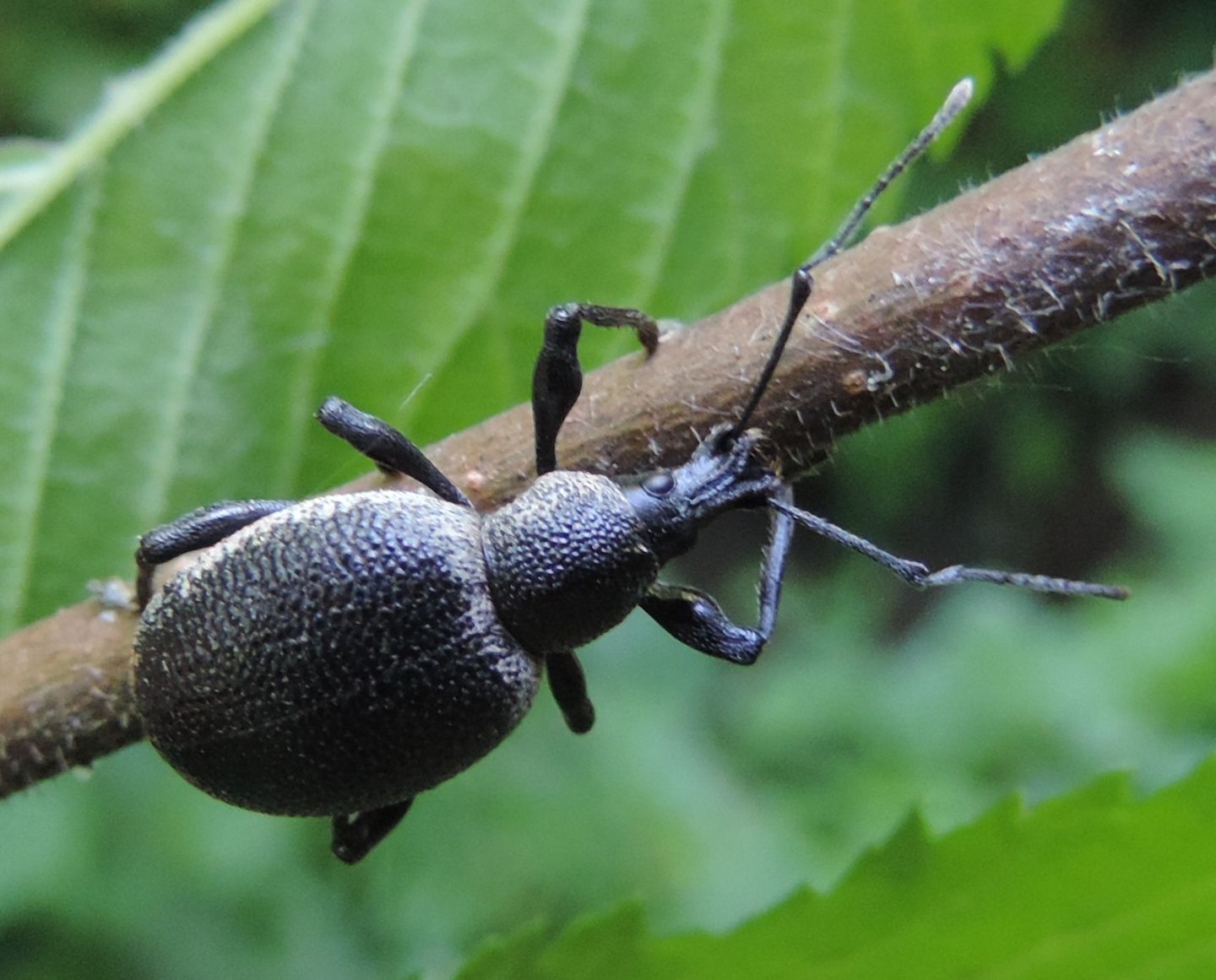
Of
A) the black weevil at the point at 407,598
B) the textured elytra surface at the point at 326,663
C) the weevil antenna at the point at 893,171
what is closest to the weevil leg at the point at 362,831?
the black weevil at the point at 407,598

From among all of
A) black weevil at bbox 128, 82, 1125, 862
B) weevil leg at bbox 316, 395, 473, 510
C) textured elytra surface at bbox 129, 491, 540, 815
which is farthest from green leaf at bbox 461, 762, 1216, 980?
weevil leg at bbox 316, 395, 473, 510

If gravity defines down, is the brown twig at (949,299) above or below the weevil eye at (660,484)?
above

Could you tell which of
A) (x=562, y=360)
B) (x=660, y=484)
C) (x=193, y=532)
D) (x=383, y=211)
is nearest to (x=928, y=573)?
(x=660, y=484)

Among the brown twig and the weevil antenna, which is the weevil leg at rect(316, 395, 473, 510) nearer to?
the brown twig

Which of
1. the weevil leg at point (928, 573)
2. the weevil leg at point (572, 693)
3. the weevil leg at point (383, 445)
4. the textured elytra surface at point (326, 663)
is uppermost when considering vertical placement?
the weevil leg at point (928, 573)

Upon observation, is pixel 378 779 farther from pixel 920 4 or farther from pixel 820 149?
pixel 920 4

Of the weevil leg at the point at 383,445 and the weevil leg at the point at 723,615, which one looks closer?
the weevil leg at the point at 383,445

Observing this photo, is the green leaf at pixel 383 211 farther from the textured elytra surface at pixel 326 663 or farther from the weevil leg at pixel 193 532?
the textured elytra surface at pixel 326 663

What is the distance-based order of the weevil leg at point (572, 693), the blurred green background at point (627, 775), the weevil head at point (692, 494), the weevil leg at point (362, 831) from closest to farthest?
the weevil head at point (692, 494) → the weevil leg at point (362, 831) → the weevil leg at point (572, 693) → the blurred green background at point (627, 775)

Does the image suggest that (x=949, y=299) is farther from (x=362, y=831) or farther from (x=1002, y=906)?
(x=362, y=831)
